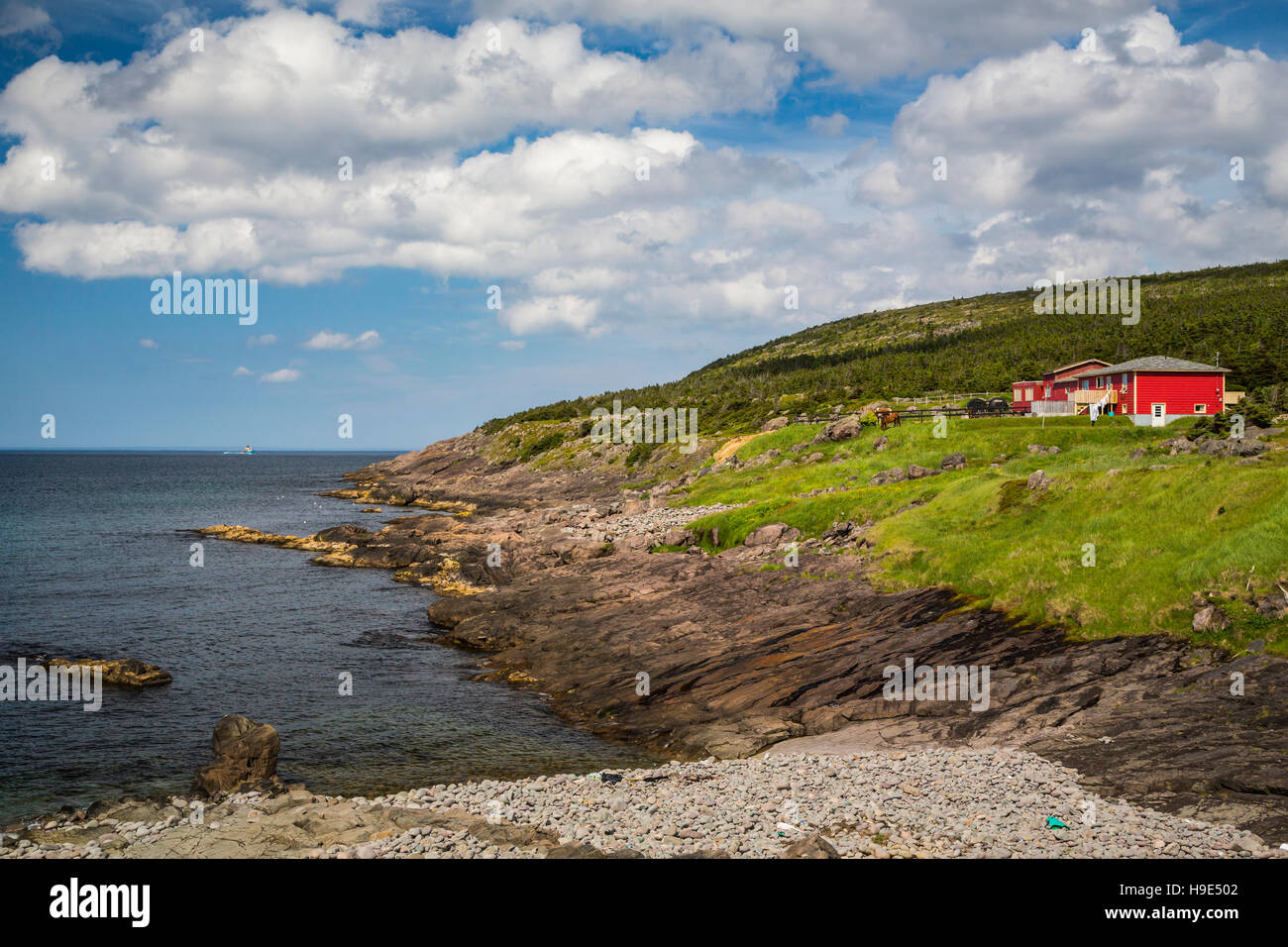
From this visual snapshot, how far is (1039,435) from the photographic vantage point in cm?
6184

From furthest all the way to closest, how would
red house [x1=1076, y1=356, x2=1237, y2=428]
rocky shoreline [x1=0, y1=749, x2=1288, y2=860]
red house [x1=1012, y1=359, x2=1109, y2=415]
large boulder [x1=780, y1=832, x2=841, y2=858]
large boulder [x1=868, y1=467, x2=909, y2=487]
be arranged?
red house [x1=1012, y1=359, x2=1109, y2=415]
red house [x1=1076, y1=356, x2=1237, y2=428]
large boulder [x1=868, y1=467, x2=909, y2=487]
rocky shoreline [x1=0, y1=749, x2=1288, y2=860]
large boulder [x1=780, y1=832, x2=841, y2=858]

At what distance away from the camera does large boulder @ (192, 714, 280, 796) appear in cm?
2220

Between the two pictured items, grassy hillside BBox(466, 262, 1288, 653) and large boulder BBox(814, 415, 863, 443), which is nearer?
grassy hillside BBox(466, 262, 1288, 653)

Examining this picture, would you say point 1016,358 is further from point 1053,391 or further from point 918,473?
point 918,473

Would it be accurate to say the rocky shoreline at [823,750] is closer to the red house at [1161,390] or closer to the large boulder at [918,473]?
the large boulder at [918,473]

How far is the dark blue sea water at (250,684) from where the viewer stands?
25.4m

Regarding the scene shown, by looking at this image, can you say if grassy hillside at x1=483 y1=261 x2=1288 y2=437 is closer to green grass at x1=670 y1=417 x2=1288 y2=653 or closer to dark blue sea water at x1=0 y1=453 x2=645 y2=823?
green grass at x1=670 y1=417 x2=1288 y2=653

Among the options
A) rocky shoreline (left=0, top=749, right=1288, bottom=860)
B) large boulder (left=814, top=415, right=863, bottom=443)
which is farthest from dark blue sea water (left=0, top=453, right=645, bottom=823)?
large boulder (left=814, top=415, right=863, bottom=443)

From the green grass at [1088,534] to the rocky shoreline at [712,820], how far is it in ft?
29.6

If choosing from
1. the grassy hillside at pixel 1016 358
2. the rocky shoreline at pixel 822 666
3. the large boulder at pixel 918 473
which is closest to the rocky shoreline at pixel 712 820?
the rocky shoreline at pixel 822 666

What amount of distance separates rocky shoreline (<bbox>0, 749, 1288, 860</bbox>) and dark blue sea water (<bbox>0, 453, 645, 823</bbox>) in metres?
3.49

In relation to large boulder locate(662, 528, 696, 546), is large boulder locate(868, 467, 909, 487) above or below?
above

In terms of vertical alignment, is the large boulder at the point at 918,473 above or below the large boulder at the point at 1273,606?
above
